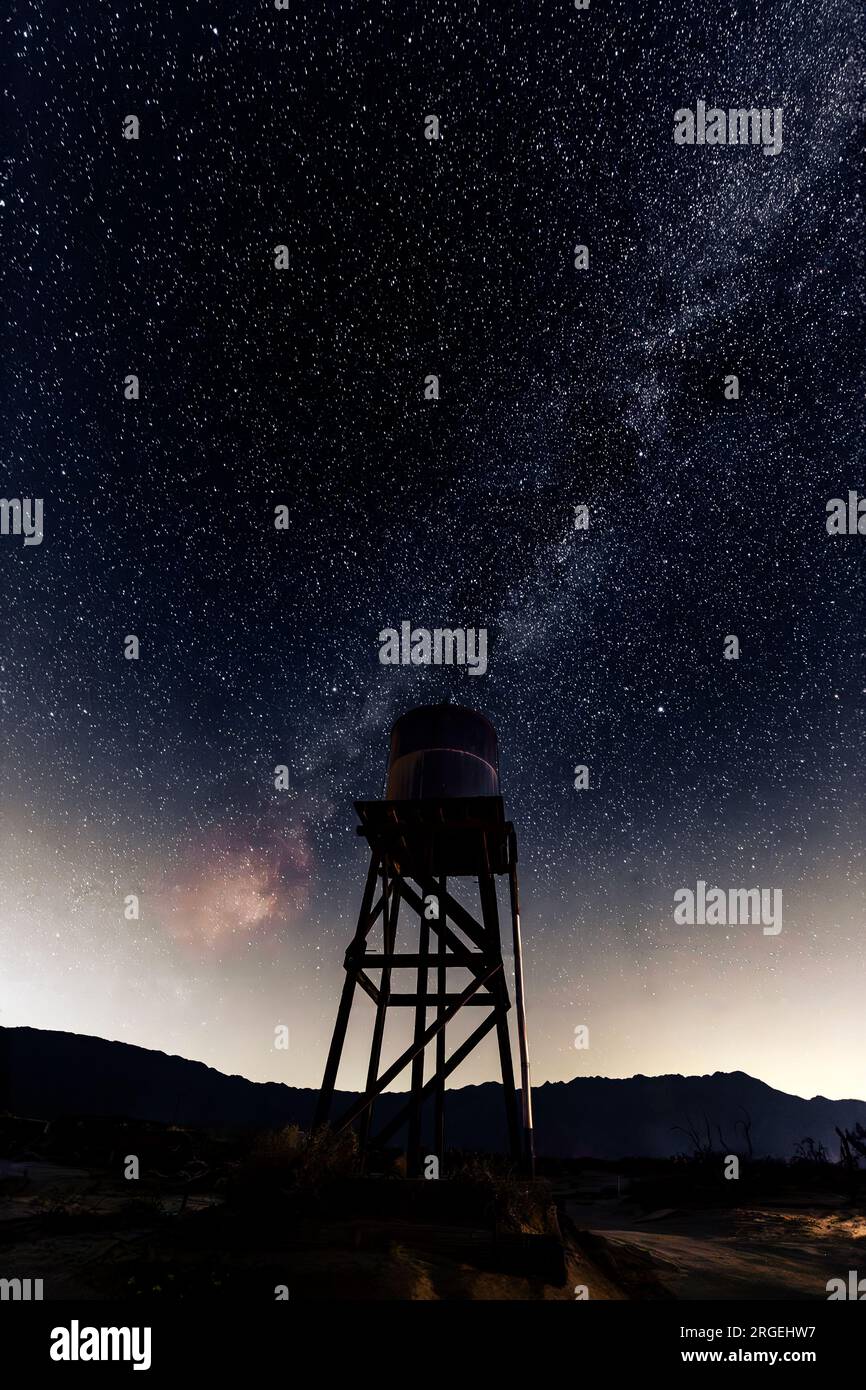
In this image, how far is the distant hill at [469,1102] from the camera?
87.4m

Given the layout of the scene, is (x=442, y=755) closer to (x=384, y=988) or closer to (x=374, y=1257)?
(x=384, y=988)

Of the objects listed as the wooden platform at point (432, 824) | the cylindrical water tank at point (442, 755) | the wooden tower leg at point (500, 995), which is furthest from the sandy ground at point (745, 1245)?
the cylindrical water tank at point (442, 755)

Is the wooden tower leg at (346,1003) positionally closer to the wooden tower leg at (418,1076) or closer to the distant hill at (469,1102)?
the wooden tower leg at (418,1076)

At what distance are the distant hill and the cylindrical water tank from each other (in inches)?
2816

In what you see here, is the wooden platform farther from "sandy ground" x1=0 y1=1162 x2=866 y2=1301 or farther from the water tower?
"sandy ground" x1=0 y1=1162 x2=866 y2=1301

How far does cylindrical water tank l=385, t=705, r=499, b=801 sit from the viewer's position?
40.2ft

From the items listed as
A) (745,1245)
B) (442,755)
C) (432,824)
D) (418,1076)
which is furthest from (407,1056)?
(745,1245)

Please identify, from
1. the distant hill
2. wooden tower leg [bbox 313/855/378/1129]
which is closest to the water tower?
wooden tower leg [bbox 313/855/378/1129]

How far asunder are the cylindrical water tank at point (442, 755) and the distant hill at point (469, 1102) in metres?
71.5

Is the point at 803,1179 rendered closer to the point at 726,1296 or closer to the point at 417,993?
the point at 726,1296
